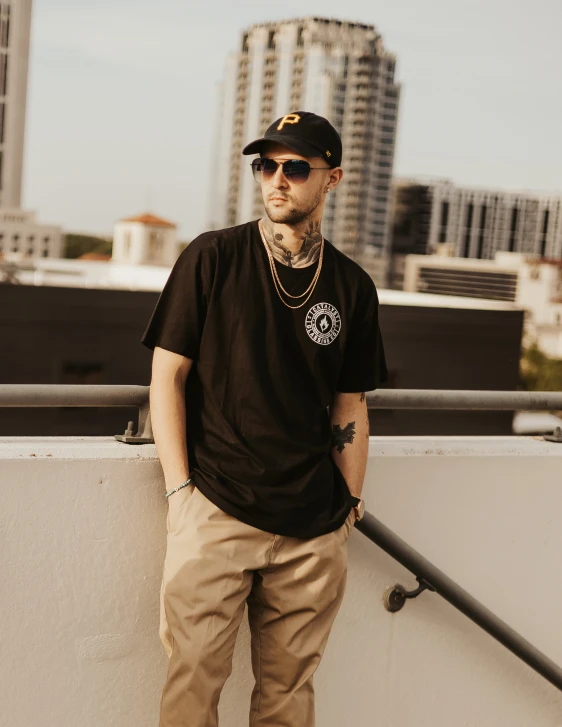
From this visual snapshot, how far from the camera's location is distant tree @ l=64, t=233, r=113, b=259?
423 ft

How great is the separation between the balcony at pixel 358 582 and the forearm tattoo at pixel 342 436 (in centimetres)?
19

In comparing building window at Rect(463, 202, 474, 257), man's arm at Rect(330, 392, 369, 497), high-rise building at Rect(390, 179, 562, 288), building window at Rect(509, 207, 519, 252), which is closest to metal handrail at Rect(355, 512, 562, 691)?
man's arm at Rect(330, 392, 369, 497)

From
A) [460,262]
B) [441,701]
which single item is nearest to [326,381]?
[441,701]

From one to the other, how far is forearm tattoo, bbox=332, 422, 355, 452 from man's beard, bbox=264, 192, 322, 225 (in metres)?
0.52

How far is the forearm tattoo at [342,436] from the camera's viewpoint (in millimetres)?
2340

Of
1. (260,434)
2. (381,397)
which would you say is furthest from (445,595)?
(260,434)

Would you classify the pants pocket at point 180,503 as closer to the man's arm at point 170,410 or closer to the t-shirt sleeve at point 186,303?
the man's arm at point 170,410

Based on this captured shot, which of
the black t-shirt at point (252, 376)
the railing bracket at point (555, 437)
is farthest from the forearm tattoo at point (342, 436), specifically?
the railing bracket at point (555, 437)

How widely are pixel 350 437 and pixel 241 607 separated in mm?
487

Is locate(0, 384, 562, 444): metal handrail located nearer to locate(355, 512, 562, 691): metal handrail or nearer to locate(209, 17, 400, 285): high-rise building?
locate(355, 512, 562, 691): metal handrail

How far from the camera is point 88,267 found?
46.1 metres

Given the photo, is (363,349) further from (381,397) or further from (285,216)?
(285,216)

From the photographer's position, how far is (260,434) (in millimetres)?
2102

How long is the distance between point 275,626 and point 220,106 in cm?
12017
